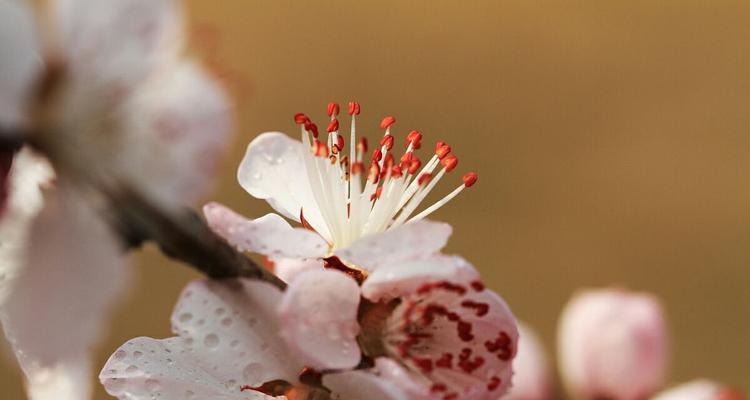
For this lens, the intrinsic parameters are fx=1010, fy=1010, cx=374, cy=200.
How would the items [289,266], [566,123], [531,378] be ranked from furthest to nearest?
[566,123], [531,378], [289,266]

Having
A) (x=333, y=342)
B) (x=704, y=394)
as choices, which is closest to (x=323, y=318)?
(x=333, y=342)

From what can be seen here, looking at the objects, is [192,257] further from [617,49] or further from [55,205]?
[617,49]

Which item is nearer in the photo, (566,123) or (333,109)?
(333,109)

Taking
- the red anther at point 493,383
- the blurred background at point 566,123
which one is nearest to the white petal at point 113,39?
the red anther at point 493,383

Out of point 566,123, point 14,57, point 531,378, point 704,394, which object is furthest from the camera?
point 566,123

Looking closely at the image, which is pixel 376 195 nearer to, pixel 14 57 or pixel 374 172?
pixel 374 172

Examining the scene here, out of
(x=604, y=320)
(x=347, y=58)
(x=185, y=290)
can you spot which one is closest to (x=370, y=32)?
(x=347, y=58)
